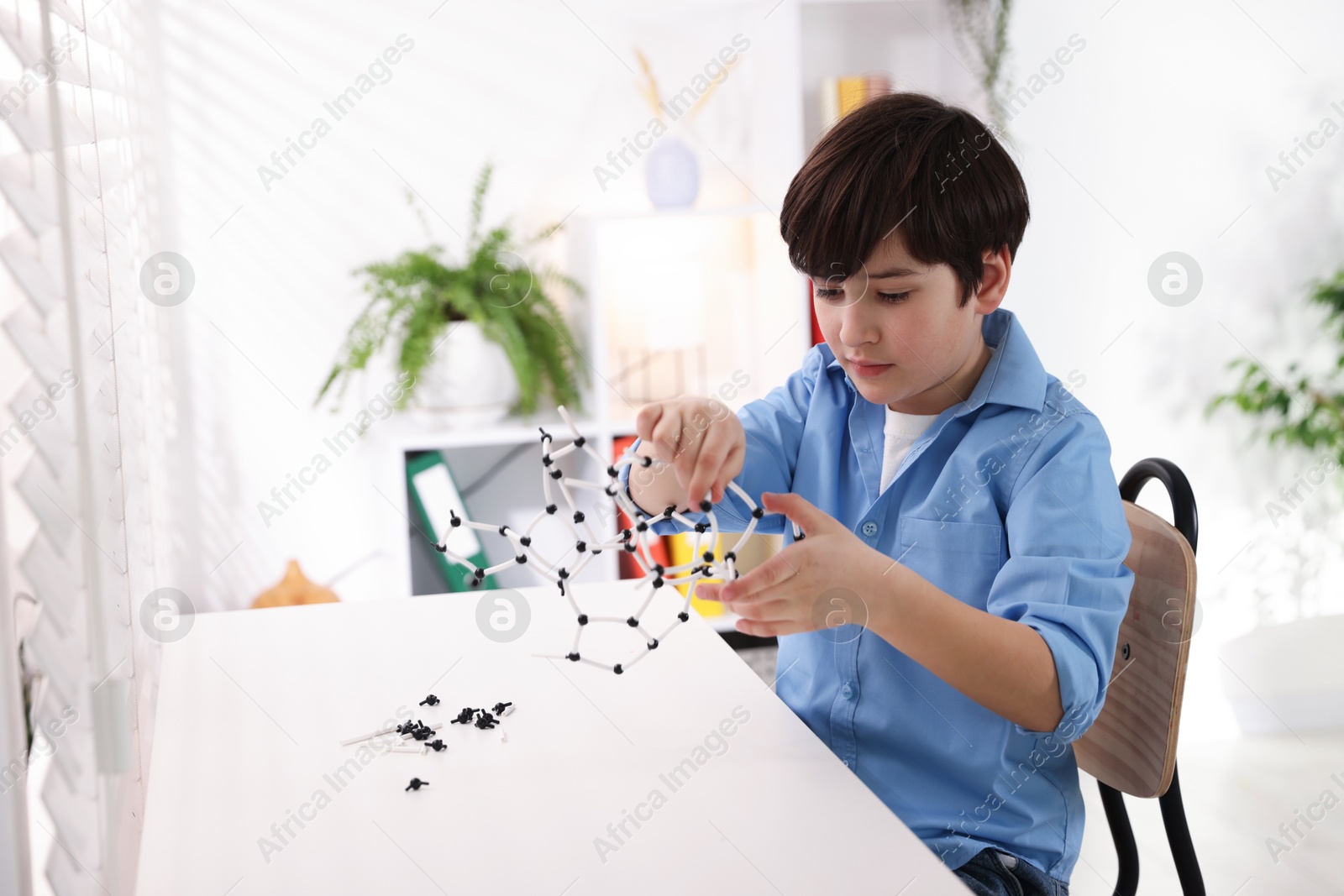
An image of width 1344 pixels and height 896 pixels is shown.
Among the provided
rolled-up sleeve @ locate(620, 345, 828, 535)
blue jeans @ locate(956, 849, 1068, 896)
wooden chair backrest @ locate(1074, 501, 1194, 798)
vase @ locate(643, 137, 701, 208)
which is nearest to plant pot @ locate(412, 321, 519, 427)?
vase @ locate(643, 137, 701, 208)

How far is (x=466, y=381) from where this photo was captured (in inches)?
97.0

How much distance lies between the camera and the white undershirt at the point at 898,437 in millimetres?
1185

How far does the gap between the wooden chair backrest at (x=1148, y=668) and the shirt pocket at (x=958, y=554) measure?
17cm

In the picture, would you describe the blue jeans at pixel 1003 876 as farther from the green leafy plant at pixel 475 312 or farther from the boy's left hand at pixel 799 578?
the green leafy plant at pixel 475 312

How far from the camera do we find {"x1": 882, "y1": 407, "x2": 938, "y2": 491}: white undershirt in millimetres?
1185

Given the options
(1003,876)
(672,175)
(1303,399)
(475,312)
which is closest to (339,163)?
(475,312)

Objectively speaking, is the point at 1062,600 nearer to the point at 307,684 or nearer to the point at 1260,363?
the point at 307,684

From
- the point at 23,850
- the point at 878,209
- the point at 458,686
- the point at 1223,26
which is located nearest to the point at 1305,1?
Result: the point at 1223,26

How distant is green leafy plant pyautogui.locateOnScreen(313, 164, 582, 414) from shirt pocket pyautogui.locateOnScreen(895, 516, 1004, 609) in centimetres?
144

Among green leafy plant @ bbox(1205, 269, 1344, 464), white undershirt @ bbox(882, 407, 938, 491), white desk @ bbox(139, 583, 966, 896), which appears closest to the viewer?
white desk @ bbox(139, 583, 966, 896)

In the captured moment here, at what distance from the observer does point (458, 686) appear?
41.7 inches

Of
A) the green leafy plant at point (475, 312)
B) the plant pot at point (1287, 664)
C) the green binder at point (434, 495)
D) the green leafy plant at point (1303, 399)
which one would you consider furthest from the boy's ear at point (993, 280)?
the plant pot at point (1287, 664)

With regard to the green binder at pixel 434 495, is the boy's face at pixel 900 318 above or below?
above

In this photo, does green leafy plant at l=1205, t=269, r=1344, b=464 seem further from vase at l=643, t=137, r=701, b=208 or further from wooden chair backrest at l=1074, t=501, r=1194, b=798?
wooden chair backrest at l=1074, t=501, r=1194, b=798
